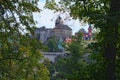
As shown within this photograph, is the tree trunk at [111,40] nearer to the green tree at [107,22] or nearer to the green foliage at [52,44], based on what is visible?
the green tree at [107,22]

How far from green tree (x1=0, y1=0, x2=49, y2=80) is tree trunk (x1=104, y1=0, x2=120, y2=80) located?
3.66 m

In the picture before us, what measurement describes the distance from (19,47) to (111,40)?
4.37 metres

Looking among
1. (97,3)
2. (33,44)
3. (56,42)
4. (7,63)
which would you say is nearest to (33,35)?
(33,44)

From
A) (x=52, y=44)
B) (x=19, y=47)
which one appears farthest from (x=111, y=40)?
(x=52, y=44)

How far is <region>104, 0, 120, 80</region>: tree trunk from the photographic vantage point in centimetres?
917

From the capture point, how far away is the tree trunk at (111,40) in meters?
9.17

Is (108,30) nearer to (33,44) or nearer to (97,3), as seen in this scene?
(97,3)

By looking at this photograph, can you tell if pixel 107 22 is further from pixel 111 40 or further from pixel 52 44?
pixel 52 44

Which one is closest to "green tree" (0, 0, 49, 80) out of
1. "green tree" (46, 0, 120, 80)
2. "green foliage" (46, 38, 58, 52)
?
"green tree" (46, 0, 120, 80)

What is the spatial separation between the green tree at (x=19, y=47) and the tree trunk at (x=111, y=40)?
366 cm

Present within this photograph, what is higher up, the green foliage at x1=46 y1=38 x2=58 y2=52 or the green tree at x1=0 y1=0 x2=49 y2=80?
the green tree at x1=0 y1=0 x2=49 y2=80

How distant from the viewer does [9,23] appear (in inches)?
514

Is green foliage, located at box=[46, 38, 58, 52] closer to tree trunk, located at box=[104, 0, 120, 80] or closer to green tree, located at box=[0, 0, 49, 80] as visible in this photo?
green tree, located at box=[0, 0, 49, 80]

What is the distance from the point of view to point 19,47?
517 inches
